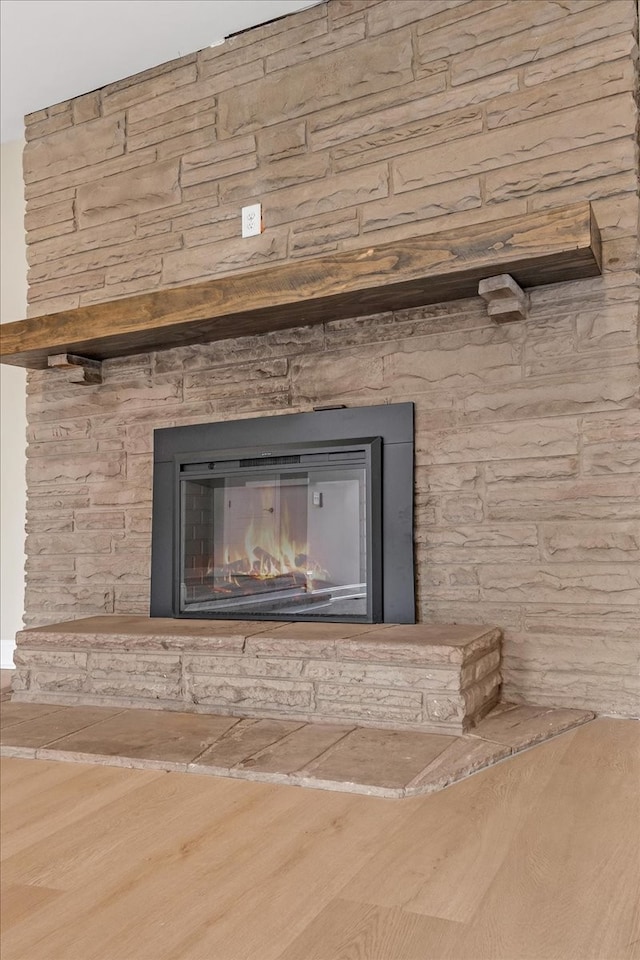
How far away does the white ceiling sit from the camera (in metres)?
Answer: 2.59

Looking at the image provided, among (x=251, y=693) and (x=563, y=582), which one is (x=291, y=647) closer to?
(x=251, y=693)

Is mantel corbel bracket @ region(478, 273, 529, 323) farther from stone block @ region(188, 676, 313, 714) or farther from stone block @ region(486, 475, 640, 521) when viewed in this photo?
stone block @ region(188, 676, 313, 714)

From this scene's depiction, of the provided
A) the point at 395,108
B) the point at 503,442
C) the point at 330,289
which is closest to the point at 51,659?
the point at 330,289

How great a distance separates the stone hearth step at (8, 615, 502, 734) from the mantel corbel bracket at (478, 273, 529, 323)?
2.95 feet

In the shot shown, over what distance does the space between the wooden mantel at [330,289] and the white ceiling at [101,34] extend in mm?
984

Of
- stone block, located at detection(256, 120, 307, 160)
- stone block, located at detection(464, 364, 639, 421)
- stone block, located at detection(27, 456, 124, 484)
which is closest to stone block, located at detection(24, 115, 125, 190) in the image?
stone block, located at detection(256, 120, 307, 160)

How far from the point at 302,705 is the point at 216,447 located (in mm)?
1012

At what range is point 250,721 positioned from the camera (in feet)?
6.86

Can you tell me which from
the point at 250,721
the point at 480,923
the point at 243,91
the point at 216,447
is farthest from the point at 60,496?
the point at 480,923

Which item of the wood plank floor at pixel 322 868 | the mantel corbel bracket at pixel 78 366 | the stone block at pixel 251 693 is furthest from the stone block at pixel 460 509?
the mantel corbel bracket at pixel 78 366

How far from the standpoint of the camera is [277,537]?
258 centimetres

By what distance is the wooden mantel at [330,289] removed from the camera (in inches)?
76.9

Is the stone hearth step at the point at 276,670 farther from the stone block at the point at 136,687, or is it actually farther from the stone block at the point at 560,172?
the stone block at the point at 560,172

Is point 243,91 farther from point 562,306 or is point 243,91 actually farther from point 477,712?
point 477,712
